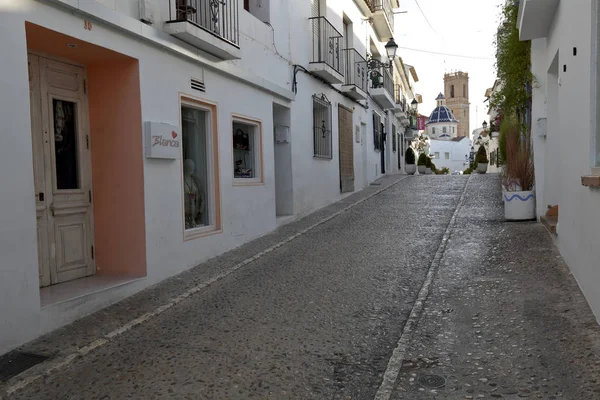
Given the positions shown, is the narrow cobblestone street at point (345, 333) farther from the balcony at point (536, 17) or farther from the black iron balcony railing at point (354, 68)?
the black iron balcony railing at point (354, 68)

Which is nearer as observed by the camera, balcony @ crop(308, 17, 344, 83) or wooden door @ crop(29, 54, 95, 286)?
wooden door @ crop(29, 54, 95, 286)

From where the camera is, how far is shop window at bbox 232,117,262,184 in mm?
8969

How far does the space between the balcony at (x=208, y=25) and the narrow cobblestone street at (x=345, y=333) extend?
2.94 metres

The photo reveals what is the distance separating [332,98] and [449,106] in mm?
82226

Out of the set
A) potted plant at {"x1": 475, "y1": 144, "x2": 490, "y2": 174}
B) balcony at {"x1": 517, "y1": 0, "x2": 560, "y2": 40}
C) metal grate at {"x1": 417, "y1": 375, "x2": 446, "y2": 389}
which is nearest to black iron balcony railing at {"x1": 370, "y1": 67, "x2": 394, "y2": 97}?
potted plant at {"x1": 475, "y1": 144, "x2": 490, "y2": 174}

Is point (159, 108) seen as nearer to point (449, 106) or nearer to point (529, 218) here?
point (529, 218)

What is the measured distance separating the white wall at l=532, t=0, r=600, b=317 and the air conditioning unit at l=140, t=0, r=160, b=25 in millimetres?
4558

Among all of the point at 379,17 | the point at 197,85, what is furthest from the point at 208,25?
the point at 379,17

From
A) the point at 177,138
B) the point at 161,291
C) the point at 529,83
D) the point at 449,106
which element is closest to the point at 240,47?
the point at 177,138

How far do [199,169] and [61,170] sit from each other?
227cm

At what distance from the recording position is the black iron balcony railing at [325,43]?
487 inches

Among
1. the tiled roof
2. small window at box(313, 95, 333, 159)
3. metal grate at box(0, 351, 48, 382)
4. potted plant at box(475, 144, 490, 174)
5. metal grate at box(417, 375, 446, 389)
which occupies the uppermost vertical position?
the tiled roof

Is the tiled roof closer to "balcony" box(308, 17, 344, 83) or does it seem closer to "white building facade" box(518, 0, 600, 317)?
"balcony" box(308, 17, 344, 83)

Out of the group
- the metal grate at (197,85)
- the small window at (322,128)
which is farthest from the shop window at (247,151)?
the small window at (322,128)
